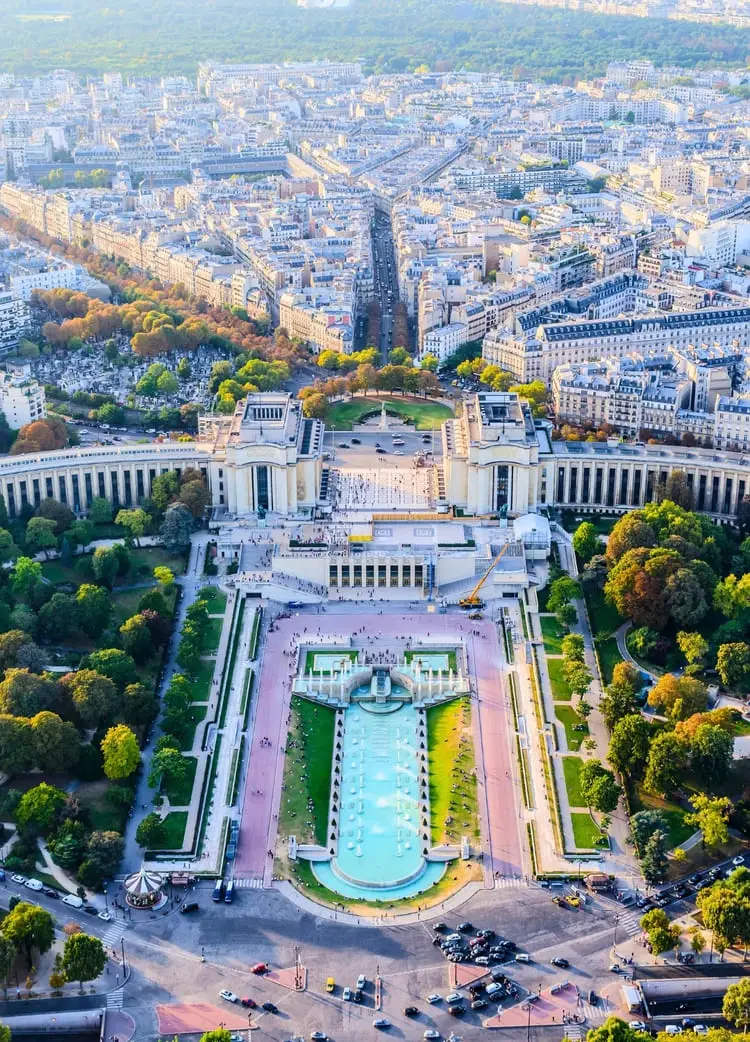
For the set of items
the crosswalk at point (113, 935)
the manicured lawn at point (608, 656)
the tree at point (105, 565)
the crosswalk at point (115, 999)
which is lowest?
the crosswalk at point (115, 999)

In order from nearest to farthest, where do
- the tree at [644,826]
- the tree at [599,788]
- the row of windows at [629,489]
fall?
the tree at [644,826]
the tree at [599,788]
the row of windows at [629,489]

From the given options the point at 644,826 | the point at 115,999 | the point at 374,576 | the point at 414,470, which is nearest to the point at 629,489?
the point at 414,470

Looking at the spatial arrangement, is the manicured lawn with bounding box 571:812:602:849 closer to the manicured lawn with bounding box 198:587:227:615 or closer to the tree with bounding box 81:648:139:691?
the tree with bounding box 81:648:139:691

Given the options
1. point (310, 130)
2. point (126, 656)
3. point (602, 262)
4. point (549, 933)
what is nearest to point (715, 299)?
point (602, 262)

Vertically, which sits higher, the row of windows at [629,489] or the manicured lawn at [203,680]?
the row of windows at [629,489]

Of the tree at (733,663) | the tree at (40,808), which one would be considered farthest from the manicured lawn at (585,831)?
the tree at (40,808)

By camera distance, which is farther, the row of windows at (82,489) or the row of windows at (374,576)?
the row of windows at (82,489)

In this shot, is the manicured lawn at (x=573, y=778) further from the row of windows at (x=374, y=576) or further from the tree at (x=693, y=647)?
the row of windows at (x=374, y=576)

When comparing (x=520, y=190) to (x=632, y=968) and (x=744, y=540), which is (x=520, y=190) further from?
(x=632, y=968)
